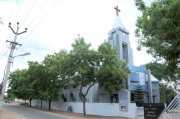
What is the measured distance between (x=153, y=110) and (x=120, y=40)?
65.0ft

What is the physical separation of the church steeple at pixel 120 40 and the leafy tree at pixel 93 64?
243 inches

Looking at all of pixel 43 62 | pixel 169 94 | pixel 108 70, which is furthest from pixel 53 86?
pixel 169 94

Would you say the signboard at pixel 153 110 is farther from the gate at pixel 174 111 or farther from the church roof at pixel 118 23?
the church roof at pixel 118 23

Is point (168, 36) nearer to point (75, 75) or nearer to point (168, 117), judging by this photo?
point (168, 117)

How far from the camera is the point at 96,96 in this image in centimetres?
4112

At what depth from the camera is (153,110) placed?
772 inches

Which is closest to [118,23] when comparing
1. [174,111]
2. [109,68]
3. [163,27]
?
[109,68]

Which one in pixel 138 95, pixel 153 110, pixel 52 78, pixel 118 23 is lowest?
pixel 153 110

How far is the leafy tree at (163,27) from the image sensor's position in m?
9.00

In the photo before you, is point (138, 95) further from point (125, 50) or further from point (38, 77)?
point (38, 77)

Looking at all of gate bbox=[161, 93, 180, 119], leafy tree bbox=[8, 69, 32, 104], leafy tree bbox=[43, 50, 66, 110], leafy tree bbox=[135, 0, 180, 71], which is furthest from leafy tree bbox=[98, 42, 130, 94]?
leafy tree bbox=[8, 69, 32, 104]

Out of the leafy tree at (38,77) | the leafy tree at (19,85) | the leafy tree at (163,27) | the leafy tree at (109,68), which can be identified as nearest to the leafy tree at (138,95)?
the leafy tree at (109,68)

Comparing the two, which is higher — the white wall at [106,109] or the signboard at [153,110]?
the signboard at [153,110]

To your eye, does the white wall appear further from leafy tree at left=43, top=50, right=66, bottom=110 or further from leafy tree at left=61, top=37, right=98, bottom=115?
leafy tree at left=61, top=37, right=98, bottom=115
